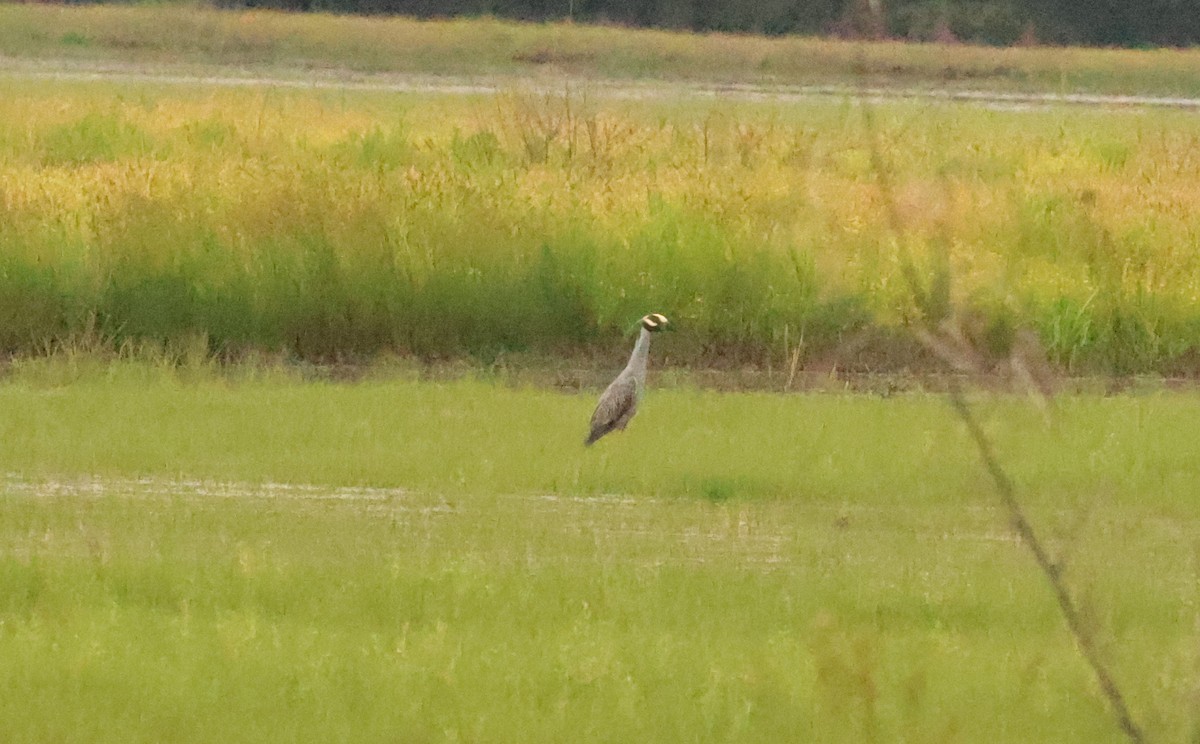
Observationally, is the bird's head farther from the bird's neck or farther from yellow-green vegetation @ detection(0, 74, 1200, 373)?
yellow-green vegetation @ detection(0, 74, 1200, 373)

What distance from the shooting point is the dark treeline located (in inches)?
1656

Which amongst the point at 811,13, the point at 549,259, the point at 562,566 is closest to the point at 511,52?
the point at 811,13

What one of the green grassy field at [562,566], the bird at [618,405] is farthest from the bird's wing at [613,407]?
the green grassy field at [562,566]

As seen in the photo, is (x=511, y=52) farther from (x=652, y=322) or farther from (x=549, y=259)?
(x=652, y=322)

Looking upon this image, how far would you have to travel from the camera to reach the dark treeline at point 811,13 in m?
42.1

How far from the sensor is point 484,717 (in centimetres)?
607

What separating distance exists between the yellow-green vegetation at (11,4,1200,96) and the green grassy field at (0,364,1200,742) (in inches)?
893

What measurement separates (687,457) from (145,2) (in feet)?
112

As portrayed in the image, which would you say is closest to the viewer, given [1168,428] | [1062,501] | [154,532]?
[154,532]

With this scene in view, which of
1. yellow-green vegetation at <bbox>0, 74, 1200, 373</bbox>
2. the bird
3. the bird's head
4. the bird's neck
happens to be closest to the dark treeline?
yellow-green vegetation at <bbox>0, 74, 1200, 373</bbox>

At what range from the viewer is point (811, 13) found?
43.5 meters

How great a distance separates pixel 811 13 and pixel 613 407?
34.1 m

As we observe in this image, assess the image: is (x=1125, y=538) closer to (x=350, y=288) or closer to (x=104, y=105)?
(x=350, y=288)

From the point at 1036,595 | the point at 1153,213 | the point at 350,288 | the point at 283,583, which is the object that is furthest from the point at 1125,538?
the point at 1153,213
